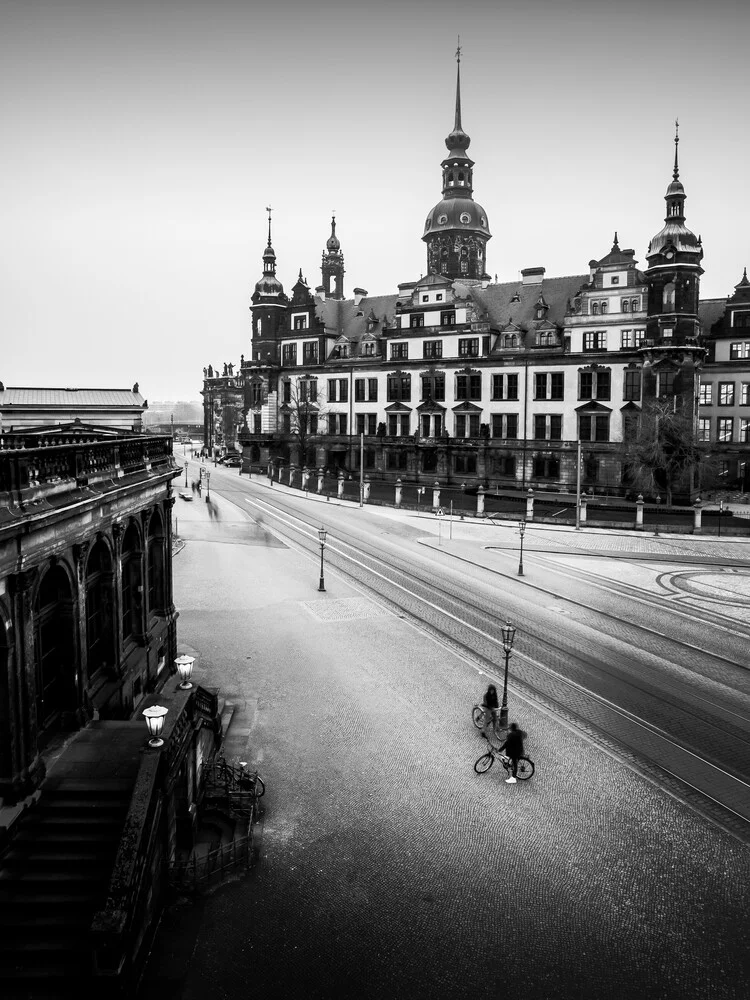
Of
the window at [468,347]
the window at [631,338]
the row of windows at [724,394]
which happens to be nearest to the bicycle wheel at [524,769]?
the window at [631,338]

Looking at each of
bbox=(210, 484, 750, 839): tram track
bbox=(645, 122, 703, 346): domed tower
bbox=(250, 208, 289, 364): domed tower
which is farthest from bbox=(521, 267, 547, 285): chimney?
bbox=(210, 484, 750, 839): tram track

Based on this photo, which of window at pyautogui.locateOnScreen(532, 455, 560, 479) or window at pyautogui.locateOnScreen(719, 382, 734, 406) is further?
window at pyautogui.locateOnScreen(532, 455, 560, 479)

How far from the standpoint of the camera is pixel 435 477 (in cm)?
7025

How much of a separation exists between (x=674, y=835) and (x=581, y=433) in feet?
173

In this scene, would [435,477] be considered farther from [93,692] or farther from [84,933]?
[84,933]

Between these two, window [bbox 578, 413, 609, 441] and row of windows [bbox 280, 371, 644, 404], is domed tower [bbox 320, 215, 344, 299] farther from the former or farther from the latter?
window [bbox 578, 413, 609, 441]

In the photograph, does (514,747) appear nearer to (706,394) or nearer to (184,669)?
(184,669)

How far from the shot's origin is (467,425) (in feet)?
227

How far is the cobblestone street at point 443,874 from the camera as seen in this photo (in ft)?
32.4

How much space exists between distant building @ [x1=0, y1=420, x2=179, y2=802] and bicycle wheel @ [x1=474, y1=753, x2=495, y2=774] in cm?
754

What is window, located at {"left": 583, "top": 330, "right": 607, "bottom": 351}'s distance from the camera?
202ft

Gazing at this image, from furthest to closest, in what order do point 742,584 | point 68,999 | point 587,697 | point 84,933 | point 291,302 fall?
point 291,302, point 742,584, point 587,697, point 84,933, point 68,999

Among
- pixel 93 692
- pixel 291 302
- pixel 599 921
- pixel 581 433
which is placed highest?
pixel 291 302

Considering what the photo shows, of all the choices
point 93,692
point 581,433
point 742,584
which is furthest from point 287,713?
point 581,433
